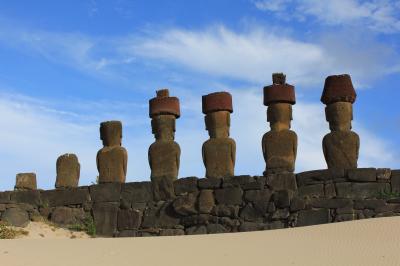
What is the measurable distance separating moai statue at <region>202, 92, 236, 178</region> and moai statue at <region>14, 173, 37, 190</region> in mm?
3998

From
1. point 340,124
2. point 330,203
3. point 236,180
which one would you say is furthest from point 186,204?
point 340,124

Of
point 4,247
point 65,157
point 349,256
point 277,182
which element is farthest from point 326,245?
point 65,157

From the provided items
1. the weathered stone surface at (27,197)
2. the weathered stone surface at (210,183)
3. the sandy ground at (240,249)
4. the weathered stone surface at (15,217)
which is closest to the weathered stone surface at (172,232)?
the weathered stone surface at (210,183)

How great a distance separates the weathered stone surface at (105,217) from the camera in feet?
46.9

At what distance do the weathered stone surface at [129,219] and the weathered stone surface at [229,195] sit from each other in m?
1.65

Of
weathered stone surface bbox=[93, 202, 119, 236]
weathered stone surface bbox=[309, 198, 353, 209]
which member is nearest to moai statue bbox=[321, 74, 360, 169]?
weathered stone surface bbox=[309, 198, 353, 209]

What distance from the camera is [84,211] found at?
48.0ft

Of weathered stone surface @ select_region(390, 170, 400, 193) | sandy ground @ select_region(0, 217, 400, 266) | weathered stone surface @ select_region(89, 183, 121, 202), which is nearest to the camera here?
sandy ground @ select_region(0, 217, 400, 266)

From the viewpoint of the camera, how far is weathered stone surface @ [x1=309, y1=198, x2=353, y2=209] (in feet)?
40.7

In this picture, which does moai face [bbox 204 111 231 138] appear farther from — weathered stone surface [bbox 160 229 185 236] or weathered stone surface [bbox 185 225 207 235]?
weathered stone surface [bbox 160 229 185 236]

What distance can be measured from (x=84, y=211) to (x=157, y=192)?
1.57 metres

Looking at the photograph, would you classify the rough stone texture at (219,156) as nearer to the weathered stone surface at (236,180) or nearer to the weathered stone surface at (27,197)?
the weathered stone surface at (236,180)

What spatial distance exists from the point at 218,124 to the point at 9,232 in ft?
13.8

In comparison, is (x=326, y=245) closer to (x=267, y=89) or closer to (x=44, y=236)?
(x=267, y=89)
